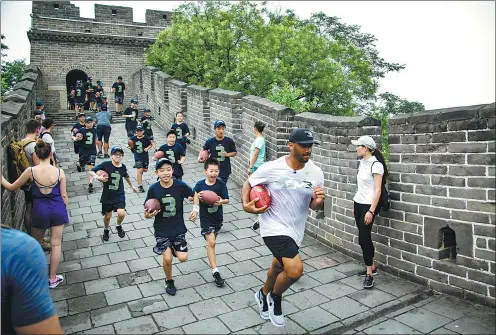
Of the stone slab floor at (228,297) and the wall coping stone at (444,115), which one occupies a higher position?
the wall coping stone at (444,115)

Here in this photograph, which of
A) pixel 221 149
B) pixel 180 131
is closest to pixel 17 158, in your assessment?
pixel 221 149

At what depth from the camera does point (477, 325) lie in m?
4.27

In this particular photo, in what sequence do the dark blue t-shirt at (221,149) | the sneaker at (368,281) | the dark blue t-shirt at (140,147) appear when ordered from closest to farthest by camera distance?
the sneaker at (368,281), the dark blue t-shirt at (221,149), the dark blue t-shirt at (140,147)

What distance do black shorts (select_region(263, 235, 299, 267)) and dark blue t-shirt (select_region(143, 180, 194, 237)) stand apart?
1.51m

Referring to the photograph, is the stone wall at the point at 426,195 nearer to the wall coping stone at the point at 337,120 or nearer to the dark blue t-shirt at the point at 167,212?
the wall coping stone at the point at 337,120

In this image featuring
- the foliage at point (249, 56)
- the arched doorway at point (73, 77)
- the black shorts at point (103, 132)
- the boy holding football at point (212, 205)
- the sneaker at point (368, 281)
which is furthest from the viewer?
the arched doorway at point (73, 77)

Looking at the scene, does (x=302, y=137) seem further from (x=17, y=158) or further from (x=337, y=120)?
(x=17, y=158)

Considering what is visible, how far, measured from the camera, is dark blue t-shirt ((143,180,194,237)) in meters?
5.34

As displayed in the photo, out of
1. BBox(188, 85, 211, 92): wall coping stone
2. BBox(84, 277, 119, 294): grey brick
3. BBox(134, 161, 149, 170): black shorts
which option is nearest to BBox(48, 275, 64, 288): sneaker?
BBox(84, 277, 119, 294): grey brick

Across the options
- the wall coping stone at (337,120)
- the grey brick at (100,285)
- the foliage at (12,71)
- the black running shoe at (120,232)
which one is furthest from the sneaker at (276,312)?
the foliage at (12,71)

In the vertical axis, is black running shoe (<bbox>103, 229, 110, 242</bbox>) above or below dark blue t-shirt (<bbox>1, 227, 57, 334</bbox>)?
below

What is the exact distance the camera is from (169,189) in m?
5.43

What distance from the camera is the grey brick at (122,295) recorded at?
504 centimetres

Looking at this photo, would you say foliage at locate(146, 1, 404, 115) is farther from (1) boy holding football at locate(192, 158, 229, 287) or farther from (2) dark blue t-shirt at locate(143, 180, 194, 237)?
(2) dark blue t-shirt at locate(143, 180, 194, 237)
